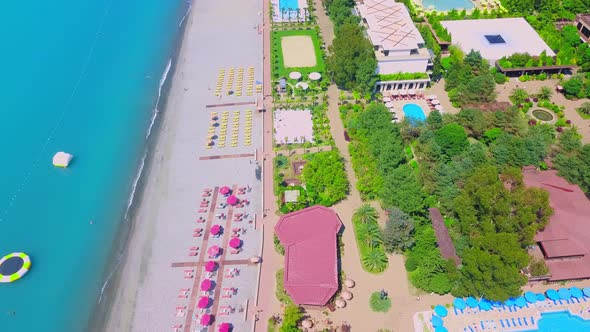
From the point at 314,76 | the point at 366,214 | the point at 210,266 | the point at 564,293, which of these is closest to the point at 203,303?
the point at 210,266

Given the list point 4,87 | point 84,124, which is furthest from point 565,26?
point 4,87

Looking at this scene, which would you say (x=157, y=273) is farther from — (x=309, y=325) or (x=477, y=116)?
(x=477, y=116)

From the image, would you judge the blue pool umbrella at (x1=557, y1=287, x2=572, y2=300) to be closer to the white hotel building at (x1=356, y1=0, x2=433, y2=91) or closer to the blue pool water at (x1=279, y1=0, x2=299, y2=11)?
the white hotel building at (x1=356, y1=0, x2=433, y2=91)

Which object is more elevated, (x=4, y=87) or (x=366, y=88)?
(x=4, y=87)

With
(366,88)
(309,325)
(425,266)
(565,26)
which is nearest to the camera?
(309,325)

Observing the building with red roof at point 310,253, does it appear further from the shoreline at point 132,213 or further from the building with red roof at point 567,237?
the building with red roof at point 567,237

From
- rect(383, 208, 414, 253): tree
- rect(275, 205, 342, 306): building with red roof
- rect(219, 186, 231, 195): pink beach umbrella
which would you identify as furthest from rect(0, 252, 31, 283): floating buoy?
rect(383, 208, 414, 253): tree
